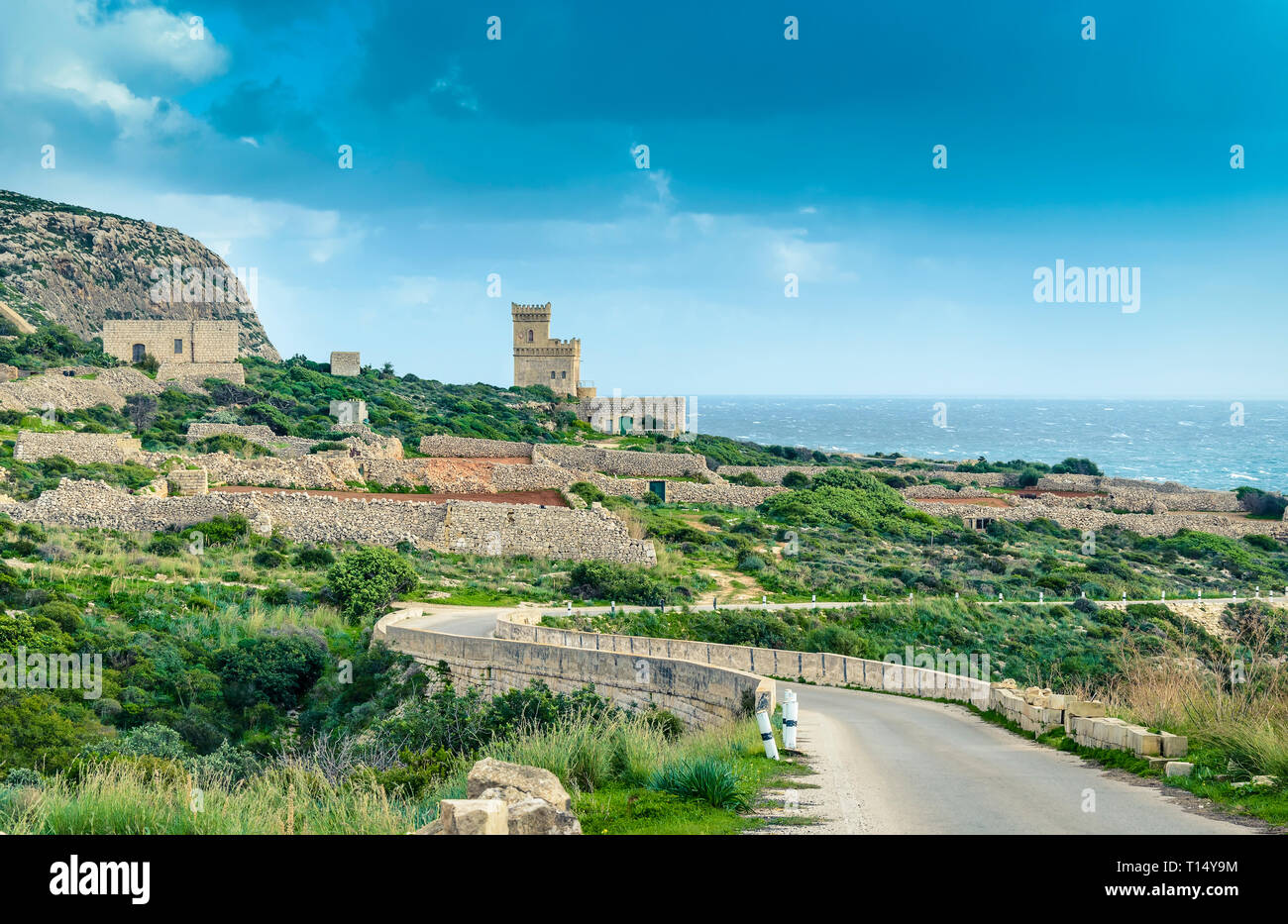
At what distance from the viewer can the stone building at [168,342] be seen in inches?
2479

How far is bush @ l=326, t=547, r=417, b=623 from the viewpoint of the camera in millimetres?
23781

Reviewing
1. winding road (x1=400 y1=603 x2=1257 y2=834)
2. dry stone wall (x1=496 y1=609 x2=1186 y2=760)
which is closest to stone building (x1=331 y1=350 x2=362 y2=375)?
dry stone wall (x1=496 y1=609 x2=1186 y2=760)

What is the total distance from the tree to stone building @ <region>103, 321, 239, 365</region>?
35.5 feet

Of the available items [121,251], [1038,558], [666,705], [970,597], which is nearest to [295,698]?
[666,705]

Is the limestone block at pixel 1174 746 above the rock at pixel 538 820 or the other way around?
the other way around

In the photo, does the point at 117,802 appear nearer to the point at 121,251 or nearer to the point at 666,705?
the point at 666,705

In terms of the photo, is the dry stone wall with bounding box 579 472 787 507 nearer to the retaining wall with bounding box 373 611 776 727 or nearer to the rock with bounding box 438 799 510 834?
the retaining wall with bounding box 373 611 776 727

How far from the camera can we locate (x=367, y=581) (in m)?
24.6

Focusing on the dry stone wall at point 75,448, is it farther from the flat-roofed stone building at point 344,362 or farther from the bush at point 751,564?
the flat-roofed stone building at point 344,362

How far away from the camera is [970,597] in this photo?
98.1 ft

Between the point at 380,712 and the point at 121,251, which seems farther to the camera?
the point at 121,251

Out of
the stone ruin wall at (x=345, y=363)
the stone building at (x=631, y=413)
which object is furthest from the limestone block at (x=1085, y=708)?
the stone ruin wall at (x=345, y=363)

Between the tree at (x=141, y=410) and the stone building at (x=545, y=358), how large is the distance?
4355cm
